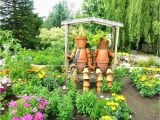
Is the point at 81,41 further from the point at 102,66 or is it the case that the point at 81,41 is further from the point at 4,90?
the point at 4,90

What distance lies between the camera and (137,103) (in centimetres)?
574

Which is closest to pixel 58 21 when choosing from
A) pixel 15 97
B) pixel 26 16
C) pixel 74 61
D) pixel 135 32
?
pixel 26 16

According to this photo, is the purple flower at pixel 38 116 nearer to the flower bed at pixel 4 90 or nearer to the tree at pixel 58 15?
the flower bed at pixel 4 90

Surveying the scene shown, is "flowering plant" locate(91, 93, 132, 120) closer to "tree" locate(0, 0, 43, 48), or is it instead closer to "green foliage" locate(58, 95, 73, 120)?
"green foliage" locate(58, 95, 73, 120)

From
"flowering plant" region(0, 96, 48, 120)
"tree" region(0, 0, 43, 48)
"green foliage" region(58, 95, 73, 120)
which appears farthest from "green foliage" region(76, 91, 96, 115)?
"tree" region(0, 0, 43, 48)

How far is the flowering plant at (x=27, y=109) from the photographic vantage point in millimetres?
3973

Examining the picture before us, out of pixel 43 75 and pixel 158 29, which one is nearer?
pixel 43 75

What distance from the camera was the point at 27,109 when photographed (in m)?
4.09

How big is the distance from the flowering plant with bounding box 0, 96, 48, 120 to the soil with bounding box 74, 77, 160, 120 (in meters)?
0.73

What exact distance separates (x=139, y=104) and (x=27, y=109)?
2438 mm

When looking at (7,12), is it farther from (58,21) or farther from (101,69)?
(101,69)

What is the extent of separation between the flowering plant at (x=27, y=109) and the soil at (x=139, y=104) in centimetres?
73

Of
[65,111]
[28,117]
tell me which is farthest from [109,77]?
[28,117]

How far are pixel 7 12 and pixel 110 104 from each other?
1613 centimetres
